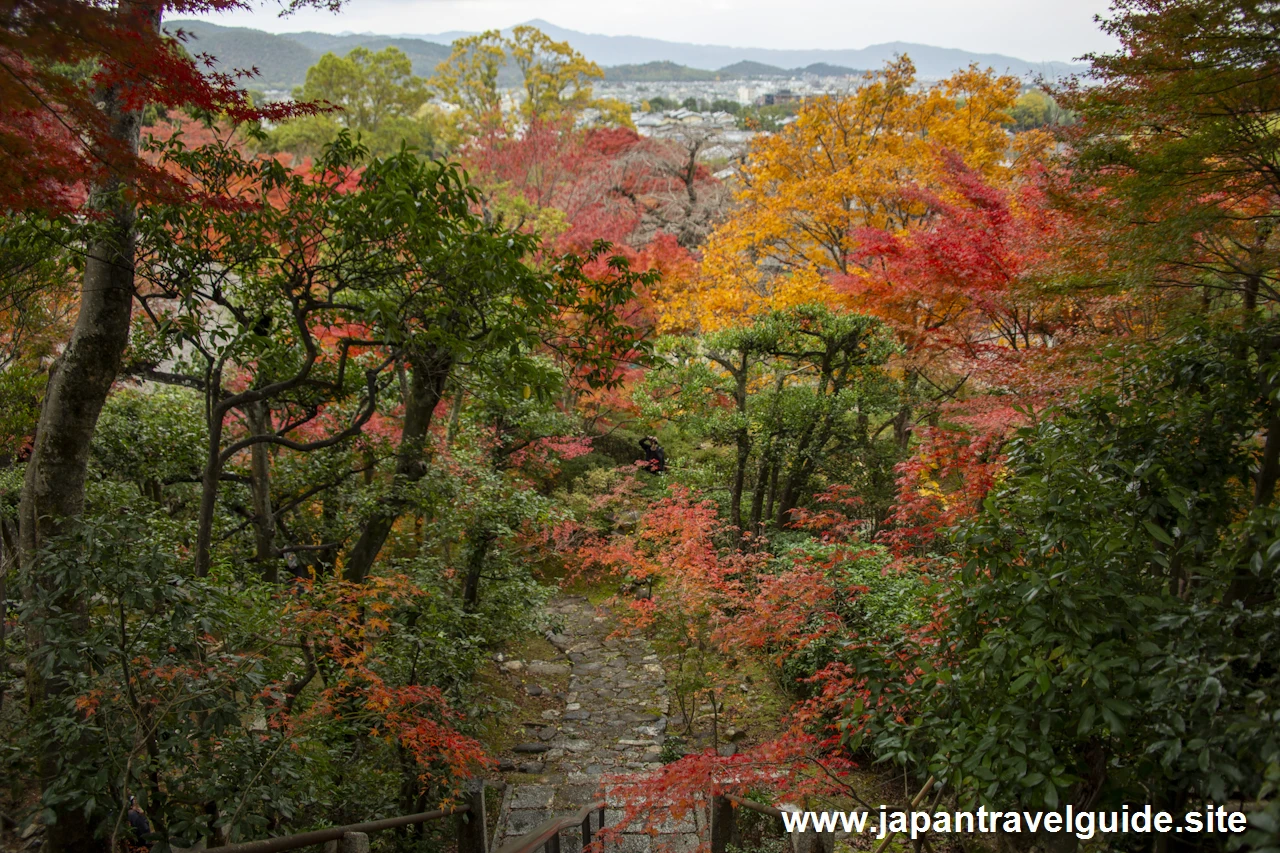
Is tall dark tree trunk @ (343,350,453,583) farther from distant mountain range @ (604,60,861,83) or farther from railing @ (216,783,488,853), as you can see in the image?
distant mountain range @ (604,60,861,83)

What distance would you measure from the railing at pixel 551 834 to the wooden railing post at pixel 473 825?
0.17 m

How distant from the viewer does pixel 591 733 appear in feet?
24.8

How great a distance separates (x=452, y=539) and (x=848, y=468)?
6164 millimetres

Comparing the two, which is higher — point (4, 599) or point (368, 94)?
point (368, 94)

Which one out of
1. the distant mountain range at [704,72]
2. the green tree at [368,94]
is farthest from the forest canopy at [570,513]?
the distant mountain range at [704,72]

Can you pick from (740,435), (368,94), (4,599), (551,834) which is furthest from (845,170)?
(368,94)

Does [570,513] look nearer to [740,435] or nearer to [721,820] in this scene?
[740,435]

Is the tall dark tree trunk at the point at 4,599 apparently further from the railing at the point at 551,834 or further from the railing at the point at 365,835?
the railing at the point at 551,834

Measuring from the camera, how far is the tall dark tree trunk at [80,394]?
3305 millimetres

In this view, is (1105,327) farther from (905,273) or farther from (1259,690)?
(1259,690)

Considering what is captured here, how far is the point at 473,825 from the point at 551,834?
60cm

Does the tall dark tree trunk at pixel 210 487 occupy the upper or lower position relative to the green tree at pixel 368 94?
lower

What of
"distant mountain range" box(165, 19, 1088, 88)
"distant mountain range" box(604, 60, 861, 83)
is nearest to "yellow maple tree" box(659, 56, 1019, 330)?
"distant mountain range" box(165, 19, 1088, 88)

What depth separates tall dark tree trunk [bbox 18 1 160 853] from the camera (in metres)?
3.30
